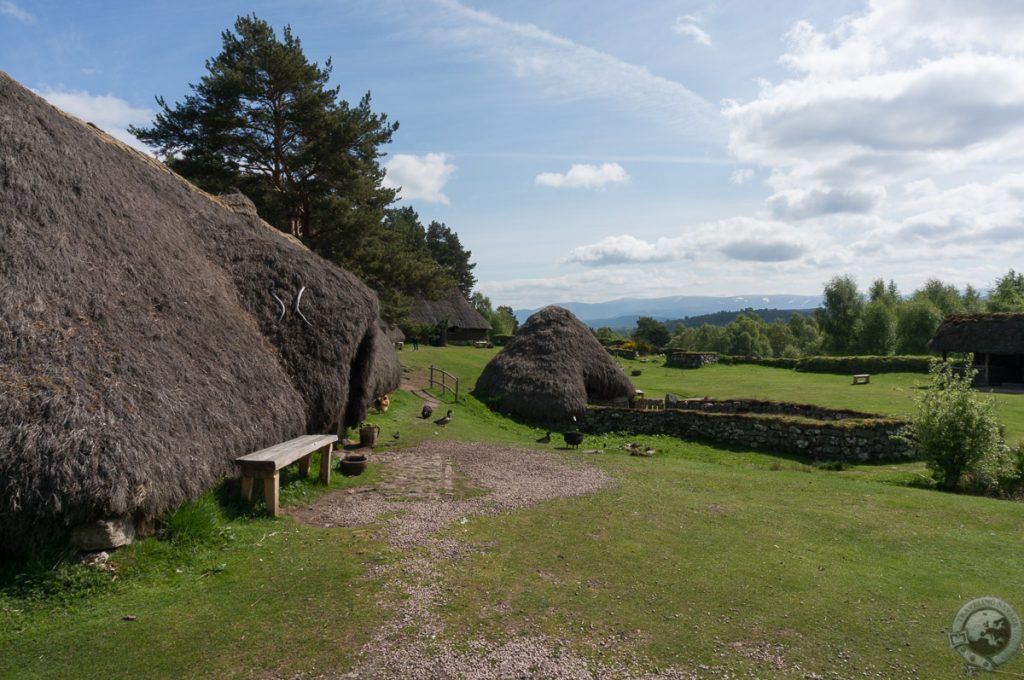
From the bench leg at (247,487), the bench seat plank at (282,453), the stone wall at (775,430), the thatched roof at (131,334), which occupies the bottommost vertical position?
the stone wall at (775,430)

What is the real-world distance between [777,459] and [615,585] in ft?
41.6

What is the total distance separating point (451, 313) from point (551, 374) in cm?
2847

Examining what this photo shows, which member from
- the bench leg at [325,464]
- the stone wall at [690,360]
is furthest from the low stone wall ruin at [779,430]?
the stone wall at [690,360]

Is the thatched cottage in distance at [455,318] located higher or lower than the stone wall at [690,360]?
higher

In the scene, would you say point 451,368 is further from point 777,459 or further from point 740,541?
point 740,541

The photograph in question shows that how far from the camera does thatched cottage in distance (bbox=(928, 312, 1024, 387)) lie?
31219 mm

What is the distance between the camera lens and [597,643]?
536 centimetres

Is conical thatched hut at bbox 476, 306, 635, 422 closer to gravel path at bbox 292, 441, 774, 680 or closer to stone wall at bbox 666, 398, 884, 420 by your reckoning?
stone wall at bbox 666, 398, 884, 420

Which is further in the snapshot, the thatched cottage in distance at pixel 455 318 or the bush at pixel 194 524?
the thatched cottage in distance at pixel 455 318

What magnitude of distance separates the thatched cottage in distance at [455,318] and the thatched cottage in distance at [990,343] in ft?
105

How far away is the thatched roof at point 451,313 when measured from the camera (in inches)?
1847

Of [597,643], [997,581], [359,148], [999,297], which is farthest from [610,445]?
[999,297]

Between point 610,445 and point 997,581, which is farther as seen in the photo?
point 610,445

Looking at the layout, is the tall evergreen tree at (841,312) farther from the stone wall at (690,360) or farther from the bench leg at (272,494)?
the bench leg at (272,494)
